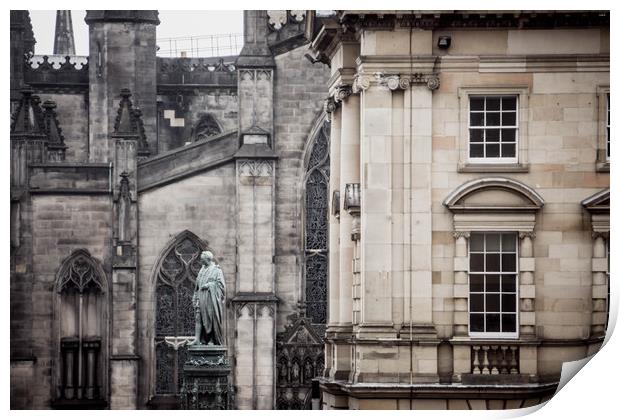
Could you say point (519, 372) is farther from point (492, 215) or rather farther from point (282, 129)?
point (282, 129)

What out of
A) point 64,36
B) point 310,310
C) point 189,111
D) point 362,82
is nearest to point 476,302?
point 362,82

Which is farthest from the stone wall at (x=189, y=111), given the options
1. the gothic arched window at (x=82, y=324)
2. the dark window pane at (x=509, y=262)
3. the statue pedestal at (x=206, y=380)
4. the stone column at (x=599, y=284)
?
the stone column at (x=599, y=284)

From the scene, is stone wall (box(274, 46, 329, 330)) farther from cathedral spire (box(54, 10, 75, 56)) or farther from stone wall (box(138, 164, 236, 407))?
cathedral spire (box(54, 10, 75, 56))

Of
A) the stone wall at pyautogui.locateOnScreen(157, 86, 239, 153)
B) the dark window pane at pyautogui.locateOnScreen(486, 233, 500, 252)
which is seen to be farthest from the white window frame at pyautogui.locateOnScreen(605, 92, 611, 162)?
the stone wall at pyautogui.locateOnScreen(157, 86, 239, 153)

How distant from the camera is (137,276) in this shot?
53.0 metres

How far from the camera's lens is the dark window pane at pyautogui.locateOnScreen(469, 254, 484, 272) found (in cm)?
3453

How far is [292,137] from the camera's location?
54.9 metres

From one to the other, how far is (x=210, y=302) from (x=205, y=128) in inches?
832

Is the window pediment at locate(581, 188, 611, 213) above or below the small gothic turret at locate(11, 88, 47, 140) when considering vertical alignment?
below

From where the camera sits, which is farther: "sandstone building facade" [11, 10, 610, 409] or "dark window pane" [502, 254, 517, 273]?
"dark window pane" [502, 254, 517, 273]

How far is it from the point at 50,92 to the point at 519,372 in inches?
1120

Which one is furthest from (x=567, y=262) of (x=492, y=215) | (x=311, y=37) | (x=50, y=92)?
(x=50, y=92)

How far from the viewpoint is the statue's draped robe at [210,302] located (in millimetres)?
38594

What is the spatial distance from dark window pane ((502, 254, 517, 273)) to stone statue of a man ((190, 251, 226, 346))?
6.94 m
